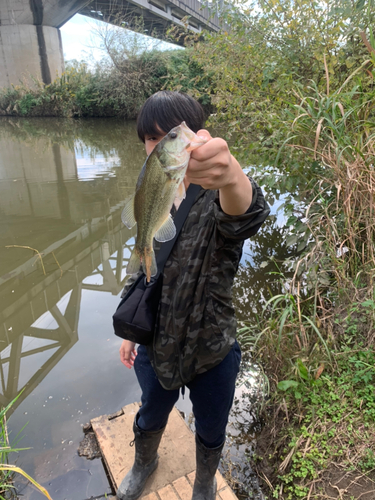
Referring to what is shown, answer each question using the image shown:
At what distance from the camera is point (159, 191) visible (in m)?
1.11

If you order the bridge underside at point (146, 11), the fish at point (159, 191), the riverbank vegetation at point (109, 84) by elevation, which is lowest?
the fish at point (159, 191)

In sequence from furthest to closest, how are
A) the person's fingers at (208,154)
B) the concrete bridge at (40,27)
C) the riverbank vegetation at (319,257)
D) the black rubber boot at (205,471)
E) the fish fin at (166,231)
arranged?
the concrete bridge at (40,27) < the riverbank vegetation at (319,257) < the black rubber boot at (205,471) < the fish fin at (166,231) < the person's fingers at (208,154)

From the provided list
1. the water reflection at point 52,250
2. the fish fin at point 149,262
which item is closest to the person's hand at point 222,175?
the fish fin at point 149,262

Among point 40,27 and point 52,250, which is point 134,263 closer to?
point 52,250

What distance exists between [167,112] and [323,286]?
2064 millimetres

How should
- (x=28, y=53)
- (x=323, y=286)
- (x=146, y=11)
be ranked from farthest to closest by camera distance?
(x=146, y=11), (x=28, y=53), (x=323, y=286)

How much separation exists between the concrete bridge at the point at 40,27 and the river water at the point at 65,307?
789 inches

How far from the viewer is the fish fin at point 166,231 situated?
1.22 m

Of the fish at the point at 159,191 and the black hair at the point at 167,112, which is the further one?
the black hair at the point at 167,112

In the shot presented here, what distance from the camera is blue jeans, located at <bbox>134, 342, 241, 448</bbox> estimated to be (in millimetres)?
1465

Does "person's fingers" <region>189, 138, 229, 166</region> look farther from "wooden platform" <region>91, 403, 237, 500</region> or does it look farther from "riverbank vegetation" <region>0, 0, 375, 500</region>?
"wooden platform" <region>91, 403, 237, 500</region>

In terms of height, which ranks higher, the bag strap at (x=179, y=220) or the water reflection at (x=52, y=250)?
the bag strap at (x=179, y=220)

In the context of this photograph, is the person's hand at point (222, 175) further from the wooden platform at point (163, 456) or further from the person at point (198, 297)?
the wooden platform at point (163, 456)

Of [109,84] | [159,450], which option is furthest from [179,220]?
[109,84]
